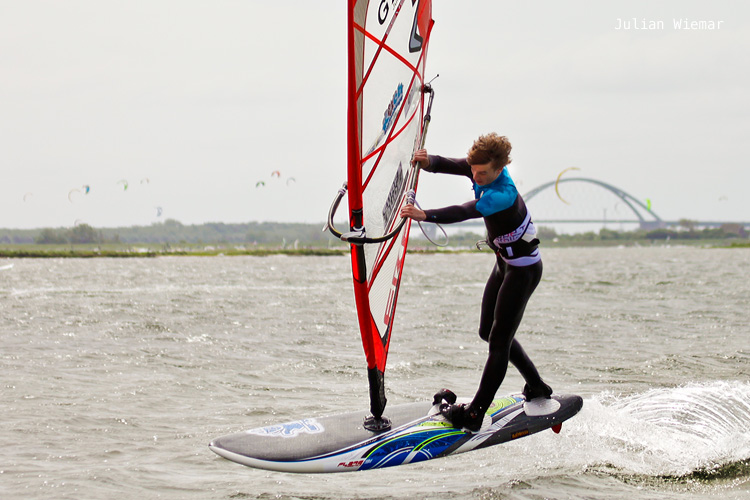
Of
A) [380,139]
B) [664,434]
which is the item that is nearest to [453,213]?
[380,139]

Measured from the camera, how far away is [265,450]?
4.08 meters

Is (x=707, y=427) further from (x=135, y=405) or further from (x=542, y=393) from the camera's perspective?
(x=135, y=405)

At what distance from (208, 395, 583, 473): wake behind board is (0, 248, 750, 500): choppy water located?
0.26m

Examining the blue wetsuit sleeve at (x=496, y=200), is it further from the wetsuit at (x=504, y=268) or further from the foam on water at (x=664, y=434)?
the foam on water at (x=664, y=434)

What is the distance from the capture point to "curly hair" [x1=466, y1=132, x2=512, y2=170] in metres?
3.95

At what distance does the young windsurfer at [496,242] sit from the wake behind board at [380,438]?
0.17 m

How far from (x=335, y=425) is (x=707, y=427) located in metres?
2.95

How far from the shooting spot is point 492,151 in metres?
3.94

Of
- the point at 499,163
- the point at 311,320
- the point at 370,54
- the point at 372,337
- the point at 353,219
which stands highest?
the point at 370,54

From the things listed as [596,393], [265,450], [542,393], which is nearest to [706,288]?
[596,393]

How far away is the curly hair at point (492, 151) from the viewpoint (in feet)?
13.0

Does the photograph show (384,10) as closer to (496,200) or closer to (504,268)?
(496,200)

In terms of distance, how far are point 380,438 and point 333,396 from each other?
8.82 ft

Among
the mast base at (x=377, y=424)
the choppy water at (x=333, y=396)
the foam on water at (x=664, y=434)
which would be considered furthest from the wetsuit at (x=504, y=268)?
the foam on water at (x=664, y=434)
